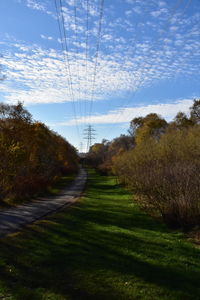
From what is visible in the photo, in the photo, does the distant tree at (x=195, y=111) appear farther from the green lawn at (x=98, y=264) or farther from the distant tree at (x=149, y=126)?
the green lawn at (x=98, y=264)

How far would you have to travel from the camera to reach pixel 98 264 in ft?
24.1

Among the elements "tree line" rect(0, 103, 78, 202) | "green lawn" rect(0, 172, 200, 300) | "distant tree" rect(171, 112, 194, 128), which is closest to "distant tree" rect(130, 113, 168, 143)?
"distant tree" rect(171, 112, 194, 128)

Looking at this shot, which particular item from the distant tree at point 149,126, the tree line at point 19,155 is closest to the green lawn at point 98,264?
the tree line at point 19,155

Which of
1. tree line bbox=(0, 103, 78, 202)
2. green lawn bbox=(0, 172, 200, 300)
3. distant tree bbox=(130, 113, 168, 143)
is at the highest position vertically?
distant tree bbox=(130, 113, 168, 143)

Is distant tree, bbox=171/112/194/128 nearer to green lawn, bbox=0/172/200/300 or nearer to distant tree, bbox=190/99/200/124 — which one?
distant tree, bbox=190/99/200/124

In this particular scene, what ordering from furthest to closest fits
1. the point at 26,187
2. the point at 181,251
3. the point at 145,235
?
the point at 26,187
the point at 145,235
the point at 181,251

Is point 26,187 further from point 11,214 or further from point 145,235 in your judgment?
point 145,235

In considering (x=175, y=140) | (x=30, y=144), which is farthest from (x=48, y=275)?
(x=30, y=144)

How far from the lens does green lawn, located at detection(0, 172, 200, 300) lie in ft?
19.0

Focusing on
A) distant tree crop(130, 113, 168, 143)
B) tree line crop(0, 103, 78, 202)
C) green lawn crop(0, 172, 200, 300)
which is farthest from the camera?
distant tree crop(130, 113, 168, 143)

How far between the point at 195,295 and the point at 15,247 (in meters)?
5.47

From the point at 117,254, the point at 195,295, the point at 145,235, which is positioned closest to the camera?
the point at 195,295

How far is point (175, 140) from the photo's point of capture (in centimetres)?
2284

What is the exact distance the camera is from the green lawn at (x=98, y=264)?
5.80 meters
